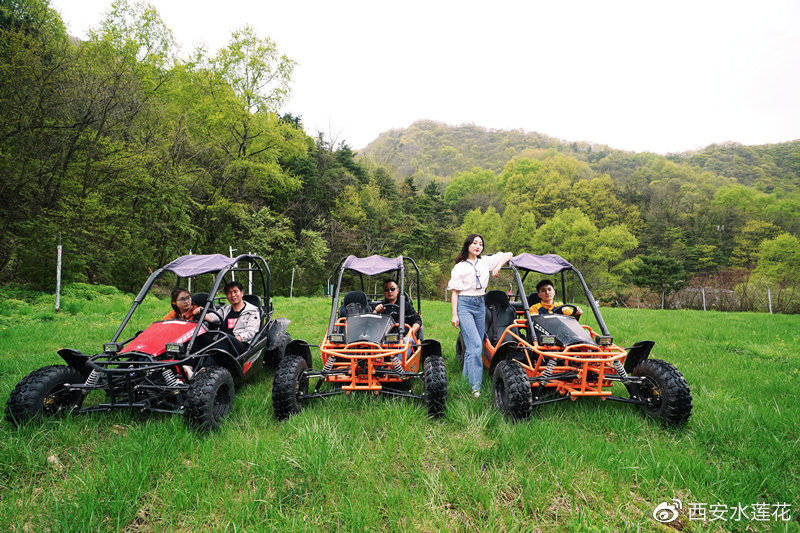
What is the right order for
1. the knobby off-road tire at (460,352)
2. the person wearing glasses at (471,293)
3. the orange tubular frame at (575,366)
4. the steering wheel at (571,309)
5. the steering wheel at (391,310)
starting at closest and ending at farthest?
the orange tubular frame at (575,366)
the person wearing glasses at (471,293)
the steering wheel at (571,309)
the steering wheel at (391,310)
the knobby off-road tire at (460,352)

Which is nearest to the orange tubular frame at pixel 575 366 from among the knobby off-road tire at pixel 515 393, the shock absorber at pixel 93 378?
the knobby off-road tire at pixel 515 393

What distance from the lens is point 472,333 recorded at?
14.8 feet

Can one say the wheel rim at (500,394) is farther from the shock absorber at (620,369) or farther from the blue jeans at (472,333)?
the shock absorber at (620,369)

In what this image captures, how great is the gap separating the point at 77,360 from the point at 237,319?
75.0 inches

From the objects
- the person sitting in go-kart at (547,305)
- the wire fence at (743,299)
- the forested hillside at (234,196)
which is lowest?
the wire fence at (743,299)

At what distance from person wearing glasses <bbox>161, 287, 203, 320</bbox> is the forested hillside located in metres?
11.3

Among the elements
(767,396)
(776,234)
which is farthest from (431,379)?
(776,234)

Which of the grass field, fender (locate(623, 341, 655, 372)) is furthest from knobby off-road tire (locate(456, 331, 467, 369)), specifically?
fender (locate(623, 341, 655, 372))

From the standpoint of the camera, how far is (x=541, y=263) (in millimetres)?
4816

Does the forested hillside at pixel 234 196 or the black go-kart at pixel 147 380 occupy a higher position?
the forested hillside at pixel 234 196

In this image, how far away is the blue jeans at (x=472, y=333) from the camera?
441 centimetres

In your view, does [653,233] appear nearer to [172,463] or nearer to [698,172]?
[698,172]

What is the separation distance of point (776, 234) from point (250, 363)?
6193 cm

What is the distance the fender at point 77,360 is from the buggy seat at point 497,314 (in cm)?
513
